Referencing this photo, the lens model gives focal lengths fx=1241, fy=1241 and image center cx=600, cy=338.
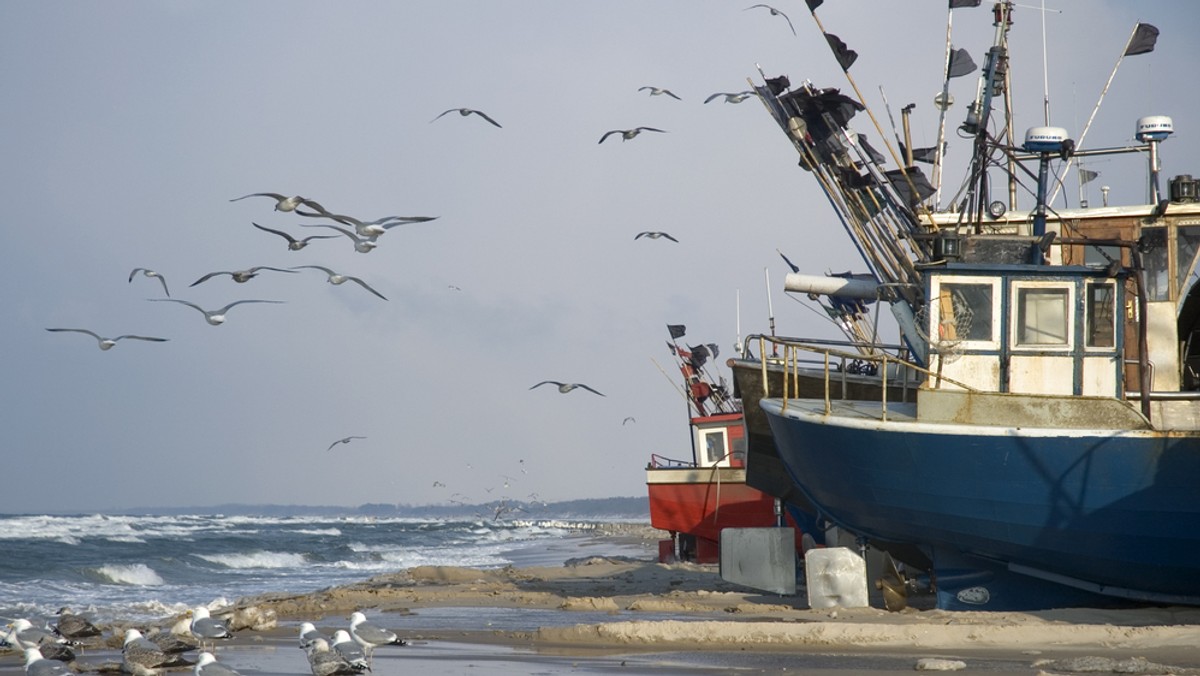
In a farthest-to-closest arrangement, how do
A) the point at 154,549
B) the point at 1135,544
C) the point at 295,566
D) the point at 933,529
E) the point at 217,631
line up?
1. the point at 154,549
2. the point at 295,566
3. the point at 933,529
4. the point at 1135,544
5. the point at 217,631

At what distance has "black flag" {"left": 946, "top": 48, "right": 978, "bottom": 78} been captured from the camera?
1608 centimetres

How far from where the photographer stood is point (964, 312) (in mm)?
13430

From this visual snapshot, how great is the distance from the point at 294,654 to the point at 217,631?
733mm

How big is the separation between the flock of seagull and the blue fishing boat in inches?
223

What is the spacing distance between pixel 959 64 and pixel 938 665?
942 centimetres

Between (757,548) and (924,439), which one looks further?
(757,548)

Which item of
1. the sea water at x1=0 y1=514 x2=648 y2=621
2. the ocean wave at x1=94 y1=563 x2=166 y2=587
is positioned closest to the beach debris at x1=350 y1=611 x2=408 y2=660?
the sea water at x1=0 y1=514 x2=648 y2=621

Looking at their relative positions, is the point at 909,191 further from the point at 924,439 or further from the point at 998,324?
the point at 924,439

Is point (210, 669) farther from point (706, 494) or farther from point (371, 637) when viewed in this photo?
point (706, 494)

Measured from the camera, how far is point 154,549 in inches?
1670

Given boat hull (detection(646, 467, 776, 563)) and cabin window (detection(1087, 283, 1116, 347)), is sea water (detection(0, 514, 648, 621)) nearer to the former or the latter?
boat hull (detection(646, 467, 776, 563))

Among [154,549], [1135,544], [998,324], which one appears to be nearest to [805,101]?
[998,324]

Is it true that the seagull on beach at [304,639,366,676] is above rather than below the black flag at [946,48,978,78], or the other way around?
below

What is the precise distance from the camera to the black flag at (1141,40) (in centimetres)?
1523
